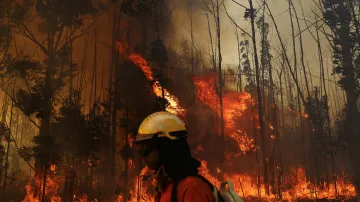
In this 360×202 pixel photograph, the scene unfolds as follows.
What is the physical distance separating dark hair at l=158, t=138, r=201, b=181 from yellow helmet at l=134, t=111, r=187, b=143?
50mm

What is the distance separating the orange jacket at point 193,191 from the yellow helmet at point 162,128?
0.31 metres

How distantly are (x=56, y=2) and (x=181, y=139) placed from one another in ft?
60.3

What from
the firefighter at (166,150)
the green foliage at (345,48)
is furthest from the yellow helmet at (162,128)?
the green foliage at (345,48)

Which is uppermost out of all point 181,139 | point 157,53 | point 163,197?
point 157,53

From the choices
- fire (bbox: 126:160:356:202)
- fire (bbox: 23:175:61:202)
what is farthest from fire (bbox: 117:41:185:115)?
fire (bbox: 23:175:61:202)

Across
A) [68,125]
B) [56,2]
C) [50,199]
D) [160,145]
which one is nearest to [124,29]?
[56,2]

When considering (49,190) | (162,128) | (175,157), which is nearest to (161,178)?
(175,157)

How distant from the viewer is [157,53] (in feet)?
58.1

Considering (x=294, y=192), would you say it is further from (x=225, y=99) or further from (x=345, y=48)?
(x=225, y=99)

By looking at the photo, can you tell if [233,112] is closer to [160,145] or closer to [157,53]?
[157,53]

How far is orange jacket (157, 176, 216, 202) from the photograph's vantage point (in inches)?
60.7

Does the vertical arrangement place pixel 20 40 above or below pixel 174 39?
below

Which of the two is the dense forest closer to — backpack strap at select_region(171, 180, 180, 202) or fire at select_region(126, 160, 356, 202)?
fire at select_region(126, 160, 356, 202)

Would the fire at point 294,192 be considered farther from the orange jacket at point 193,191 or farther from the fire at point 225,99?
the orange jacket at point 193,191
